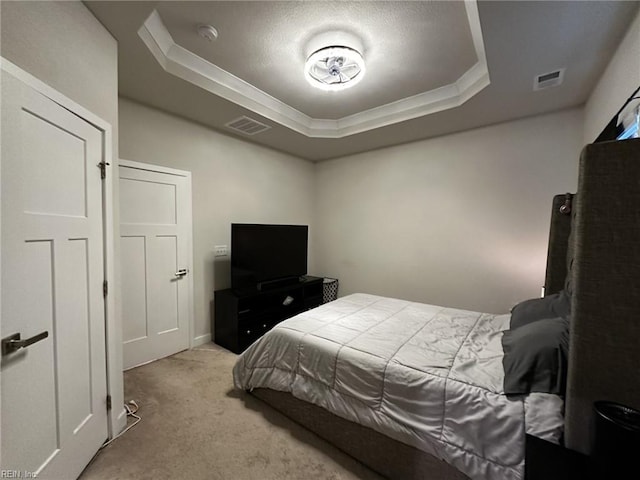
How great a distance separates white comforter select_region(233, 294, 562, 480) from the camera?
1181 mm

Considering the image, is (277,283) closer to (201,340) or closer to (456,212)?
(201,340)

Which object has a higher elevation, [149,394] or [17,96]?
[17,96]

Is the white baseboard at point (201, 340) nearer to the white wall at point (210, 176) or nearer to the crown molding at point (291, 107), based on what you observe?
the white wall at point (210, 176)

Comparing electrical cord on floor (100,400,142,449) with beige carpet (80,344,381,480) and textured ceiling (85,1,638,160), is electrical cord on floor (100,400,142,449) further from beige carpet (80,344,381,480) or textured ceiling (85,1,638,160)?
textured ceiling (85,1,638,160)

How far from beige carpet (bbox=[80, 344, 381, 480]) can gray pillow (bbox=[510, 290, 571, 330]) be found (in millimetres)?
1353

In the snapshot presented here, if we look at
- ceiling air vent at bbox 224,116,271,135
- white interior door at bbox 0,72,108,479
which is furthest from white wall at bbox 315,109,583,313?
white interior door at bbox 0,72,108,479

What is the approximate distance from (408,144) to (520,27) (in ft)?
7.14

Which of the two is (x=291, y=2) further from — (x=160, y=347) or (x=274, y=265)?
(x=160, y=347)

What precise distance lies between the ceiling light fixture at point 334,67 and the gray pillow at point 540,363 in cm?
227

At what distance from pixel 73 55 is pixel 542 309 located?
3.18m

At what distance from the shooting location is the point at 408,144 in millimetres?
3828

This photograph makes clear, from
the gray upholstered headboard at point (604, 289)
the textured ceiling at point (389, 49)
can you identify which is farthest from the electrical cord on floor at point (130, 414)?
the textured ceiling at point (389, 49)

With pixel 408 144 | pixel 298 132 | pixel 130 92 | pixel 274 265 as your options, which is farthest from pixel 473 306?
pixel 130 92

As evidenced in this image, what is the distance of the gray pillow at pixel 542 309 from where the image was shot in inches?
61.9
